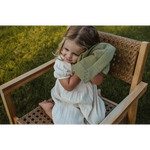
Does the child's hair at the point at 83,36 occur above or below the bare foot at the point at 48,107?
above

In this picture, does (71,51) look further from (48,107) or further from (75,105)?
(48,107)

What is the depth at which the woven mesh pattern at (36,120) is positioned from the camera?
163 cm

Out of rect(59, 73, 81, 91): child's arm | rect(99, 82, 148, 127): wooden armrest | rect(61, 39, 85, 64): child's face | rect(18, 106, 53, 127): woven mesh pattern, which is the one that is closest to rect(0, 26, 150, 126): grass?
rect(18, 106, 53, 127): woven mesh pattern

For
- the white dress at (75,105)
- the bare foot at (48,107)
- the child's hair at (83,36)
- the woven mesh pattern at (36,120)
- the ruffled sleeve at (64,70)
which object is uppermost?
the child's hair at (83,36)

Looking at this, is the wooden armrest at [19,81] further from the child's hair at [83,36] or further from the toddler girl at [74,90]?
the child's hair at [83,36]

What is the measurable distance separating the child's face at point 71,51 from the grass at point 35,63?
1.14m

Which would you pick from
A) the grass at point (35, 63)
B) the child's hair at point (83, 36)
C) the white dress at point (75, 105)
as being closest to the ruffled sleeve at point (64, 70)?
the white dress at point (75, 105)

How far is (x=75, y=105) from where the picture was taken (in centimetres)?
164

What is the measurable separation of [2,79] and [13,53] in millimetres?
625

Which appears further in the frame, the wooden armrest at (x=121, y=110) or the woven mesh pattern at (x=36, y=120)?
the woven mesh pattern at (x=36, y=120)

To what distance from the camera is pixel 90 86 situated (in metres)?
1.63

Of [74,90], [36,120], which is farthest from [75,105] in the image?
[36,120]

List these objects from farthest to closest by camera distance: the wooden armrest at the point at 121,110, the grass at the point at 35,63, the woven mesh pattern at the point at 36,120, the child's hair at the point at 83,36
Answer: the grass at the point at 35,63
the woven mesh pattern at the point at 36,120
the child's hair at the point at 83,36
the wooden armrest at the point at 121,110

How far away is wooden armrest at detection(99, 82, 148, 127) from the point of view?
124 centimetres
